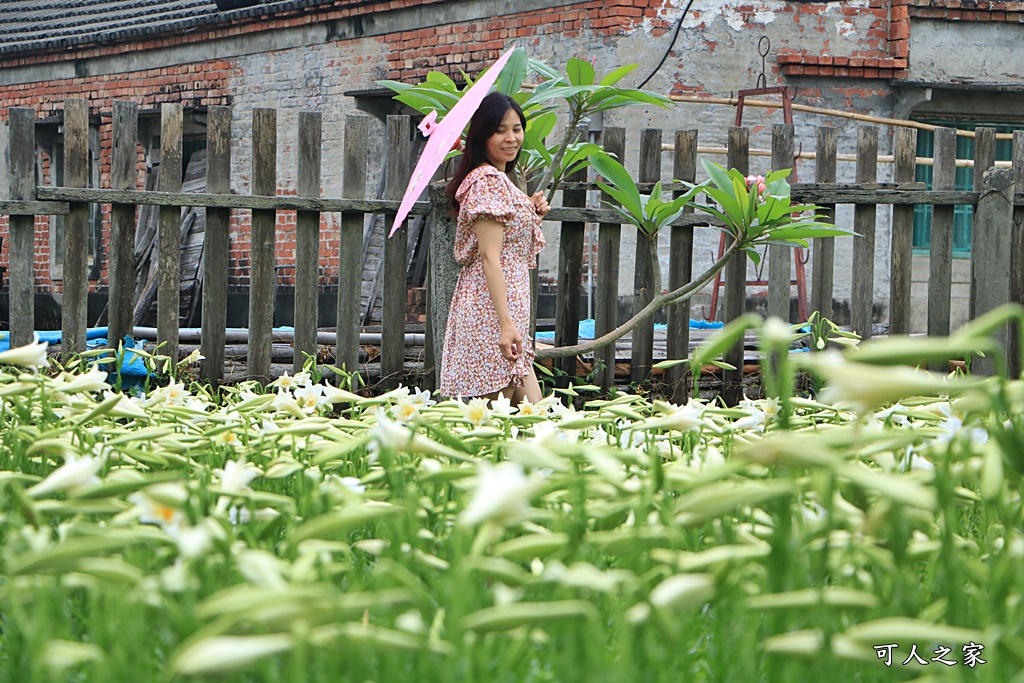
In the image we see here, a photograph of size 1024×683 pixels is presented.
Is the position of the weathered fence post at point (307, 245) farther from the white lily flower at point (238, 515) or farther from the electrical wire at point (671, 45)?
the electrical wire at point (671, 45)

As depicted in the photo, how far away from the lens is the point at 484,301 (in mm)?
4215

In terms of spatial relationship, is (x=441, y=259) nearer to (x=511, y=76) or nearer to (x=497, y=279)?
(x=497, y=279)

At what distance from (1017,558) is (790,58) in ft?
34.3

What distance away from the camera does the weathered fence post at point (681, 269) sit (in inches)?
205

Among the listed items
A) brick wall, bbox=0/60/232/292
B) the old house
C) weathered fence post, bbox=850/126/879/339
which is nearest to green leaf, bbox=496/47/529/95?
weathered fence post, bbox=850/126/879/339

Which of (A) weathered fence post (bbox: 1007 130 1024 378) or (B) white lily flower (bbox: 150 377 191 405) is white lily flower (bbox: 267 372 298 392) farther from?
(A) weathered fence post (bbox: 1007 130 1024 378)

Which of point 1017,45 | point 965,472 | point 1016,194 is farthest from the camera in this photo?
point 1017,45

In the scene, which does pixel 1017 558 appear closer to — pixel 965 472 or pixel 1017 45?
pixel 965 472

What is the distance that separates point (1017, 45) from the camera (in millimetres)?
11914

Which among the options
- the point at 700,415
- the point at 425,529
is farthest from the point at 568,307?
the point at 425,529

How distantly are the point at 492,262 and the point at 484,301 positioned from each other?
0.77 feet

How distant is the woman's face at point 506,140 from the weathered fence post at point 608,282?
3.59ft

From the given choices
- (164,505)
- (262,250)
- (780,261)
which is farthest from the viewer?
(780,261)

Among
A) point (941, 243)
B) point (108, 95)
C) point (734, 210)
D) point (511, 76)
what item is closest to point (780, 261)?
point (941, 243)
